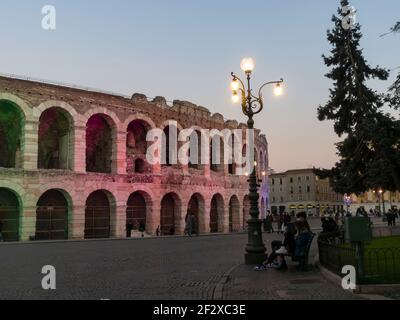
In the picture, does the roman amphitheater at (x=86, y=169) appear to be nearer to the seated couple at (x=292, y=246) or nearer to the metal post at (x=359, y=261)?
the seated couple at (x=292, y=246)

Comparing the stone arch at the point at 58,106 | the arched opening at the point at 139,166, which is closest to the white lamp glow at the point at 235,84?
the stone arch at the point at 58,106

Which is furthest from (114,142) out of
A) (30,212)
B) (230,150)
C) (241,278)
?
(241,278)

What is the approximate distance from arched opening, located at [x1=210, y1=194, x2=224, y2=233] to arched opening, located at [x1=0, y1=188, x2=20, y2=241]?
19.5m

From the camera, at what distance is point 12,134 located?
1211 inches

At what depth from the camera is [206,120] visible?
42125mm

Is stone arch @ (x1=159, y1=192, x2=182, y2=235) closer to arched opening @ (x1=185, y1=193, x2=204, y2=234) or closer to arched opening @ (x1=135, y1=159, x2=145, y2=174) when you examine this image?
arched opening @ (x1=185, y1=193, x2=204, y2=234)

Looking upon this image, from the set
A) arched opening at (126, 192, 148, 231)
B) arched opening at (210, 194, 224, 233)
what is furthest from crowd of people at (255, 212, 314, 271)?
arched opening at (210, 194, 224, 233)

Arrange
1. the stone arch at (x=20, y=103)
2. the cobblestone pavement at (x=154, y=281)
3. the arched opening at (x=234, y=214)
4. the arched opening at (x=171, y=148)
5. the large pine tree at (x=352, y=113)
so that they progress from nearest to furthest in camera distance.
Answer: the cobblestone pavement at (x=154, y=281) → the large pine tree at (x=352, y=113) → the stone arch at (x=20, y=103) → the arched opening at (x=171, y=148) → the arched opening at (x=234, y=214)

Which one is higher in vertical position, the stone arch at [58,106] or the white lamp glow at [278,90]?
the stone arch at [58,106]

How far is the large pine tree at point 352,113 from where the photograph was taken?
72.8 ft

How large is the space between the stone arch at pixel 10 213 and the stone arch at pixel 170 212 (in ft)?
40.5

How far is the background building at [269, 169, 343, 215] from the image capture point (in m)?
102

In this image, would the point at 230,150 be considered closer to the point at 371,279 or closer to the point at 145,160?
the point at 145,160

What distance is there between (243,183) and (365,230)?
125 feet
